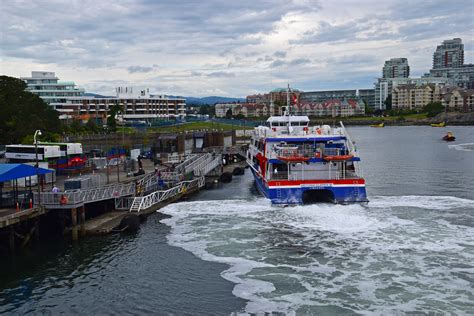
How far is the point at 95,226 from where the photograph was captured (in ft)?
107

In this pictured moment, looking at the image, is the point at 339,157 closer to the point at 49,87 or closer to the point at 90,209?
the point at 90,209

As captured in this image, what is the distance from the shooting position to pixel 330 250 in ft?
88.0

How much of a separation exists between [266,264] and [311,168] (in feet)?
49.4

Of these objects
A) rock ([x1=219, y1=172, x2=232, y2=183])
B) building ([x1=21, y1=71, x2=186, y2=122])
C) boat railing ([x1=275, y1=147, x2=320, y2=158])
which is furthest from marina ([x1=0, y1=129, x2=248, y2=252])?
building ([x1=21, y1=71, x2=186, y2=122])

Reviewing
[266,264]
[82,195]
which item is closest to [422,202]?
[266,264]

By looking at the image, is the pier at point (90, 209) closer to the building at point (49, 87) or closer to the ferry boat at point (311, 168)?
the ferry boat at point (311, 168)

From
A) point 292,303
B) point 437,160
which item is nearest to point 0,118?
point 292,303

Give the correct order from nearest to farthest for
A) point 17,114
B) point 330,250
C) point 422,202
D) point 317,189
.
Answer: point 330,250 < point 317,189 < point 422,202 < point 17,114

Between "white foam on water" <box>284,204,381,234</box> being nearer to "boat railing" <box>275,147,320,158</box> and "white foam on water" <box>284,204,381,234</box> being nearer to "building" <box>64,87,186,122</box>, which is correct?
"boat railing" <box>275,147,320,158</box>

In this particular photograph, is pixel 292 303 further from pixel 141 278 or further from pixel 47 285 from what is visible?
pixel 47 285

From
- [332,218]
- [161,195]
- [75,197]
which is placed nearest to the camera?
[75,197]

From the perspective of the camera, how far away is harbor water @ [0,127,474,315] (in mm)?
20406

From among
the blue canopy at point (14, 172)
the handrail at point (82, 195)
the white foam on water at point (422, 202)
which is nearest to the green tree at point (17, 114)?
the handrail at point (82, 195)

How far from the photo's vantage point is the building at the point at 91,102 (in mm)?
144750
